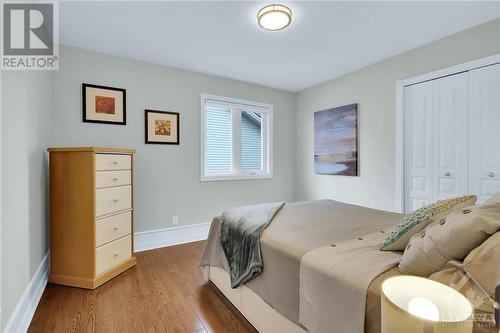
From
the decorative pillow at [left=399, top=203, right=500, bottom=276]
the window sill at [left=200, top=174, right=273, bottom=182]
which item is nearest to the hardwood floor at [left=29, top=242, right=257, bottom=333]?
the decorative pillow at [left=399, top=203, right=500, bottom=276]

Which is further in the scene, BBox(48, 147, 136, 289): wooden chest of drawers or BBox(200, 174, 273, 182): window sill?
BBox(200, 174, 273, 182): window sill

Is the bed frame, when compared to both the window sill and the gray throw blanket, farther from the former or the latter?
the window sill

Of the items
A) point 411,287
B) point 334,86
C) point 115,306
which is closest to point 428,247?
point 411,287

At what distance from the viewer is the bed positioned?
1.02 metres

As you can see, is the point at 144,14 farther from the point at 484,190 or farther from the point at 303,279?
the point at 484,190

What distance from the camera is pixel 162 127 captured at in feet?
11.0

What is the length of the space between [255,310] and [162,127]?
8.51 feet

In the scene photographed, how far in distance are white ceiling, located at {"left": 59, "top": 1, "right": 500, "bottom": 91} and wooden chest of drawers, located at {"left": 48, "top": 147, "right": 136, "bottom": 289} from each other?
125cm

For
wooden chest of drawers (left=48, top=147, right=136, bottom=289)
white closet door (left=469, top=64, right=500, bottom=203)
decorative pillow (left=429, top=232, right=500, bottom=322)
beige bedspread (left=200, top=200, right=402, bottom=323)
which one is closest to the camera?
decorative pillow (left=429, top=232, right=500, bottom=322)

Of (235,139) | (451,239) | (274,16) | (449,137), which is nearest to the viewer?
(451,239)

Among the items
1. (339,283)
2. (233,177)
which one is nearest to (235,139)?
(233,177)

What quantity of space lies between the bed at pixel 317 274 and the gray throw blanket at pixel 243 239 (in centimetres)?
5

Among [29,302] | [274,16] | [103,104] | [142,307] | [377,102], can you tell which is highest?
[274,16]

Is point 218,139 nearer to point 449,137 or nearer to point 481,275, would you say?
point 449,137
